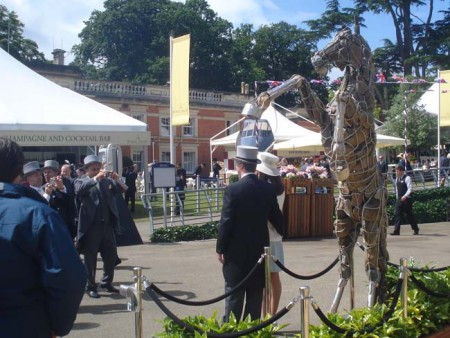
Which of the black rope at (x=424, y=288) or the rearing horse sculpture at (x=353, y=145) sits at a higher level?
the rearing horse sculpture at (x=353, y=145)

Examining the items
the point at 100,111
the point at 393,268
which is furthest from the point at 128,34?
the point at 393,268

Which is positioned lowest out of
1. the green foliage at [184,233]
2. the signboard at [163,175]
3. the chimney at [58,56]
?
the green foliage at [184,233]

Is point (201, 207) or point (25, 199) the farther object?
point (201, 207)

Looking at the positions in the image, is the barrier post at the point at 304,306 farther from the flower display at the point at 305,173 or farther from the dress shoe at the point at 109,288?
the flower display at the point at 305,173

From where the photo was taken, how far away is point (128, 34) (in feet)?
205

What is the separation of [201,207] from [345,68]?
392 inches

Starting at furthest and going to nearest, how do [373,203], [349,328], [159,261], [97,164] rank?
[159,261] < [97,164] < [373,203] < [349,328]

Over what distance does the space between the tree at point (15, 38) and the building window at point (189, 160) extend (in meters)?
18.6

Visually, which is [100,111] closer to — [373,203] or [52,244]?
[373,203]

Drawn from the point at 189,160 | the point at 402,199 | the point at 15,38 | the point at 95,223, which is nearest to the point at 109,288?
the point at 95,223

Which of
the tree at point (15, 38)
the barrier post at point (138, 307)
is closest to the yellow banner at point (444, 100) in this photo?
the barrier post at point (138, 307)

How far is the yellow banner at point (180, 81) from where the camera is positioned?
53.9ft

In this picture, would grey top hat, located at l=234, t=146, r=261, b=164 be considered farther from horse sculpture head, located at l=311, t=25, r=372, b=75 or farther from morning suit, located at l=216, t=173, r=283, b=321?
horse sculpture head, located at l=311, t=25, r=372, b=75

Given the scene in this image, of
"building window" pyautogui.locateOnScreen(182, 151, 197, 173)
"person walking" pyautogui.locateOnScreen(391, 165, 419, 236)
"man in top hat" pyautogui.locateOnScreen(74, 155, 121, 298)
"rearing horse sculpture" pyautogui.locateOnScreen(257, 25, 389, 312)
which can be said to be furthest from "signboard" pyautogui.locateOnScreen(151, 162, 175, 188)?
"building window" pyautogui.locateOnScreen(182, 151, 197, 173)
